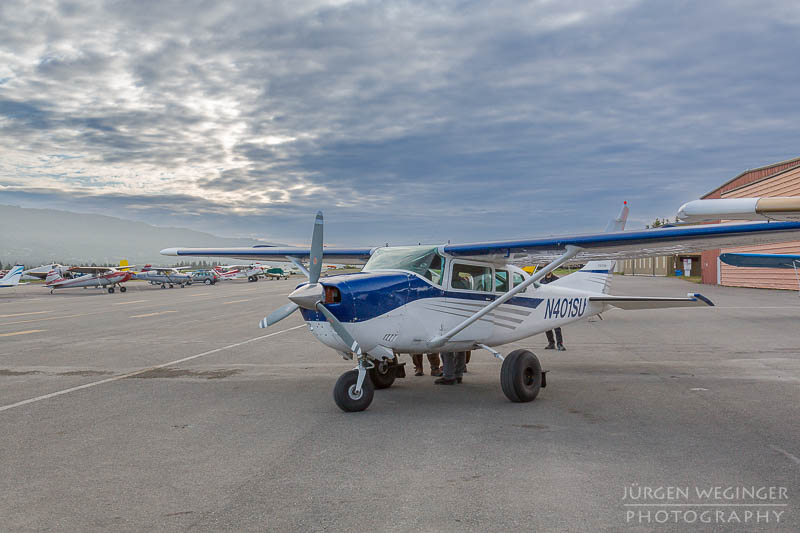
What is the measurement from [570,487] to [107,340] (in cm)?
1408

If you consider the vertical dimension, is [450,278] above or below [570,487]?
above

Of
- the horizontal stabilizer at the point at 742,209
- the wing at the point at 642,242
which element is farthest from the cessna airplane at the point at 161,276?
the horizontal stabilizer at the point at 742,209

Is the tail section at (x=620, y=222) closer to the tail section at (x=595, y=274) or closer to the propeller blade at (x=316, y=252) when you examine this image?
the tail section at (x=595, y=274)

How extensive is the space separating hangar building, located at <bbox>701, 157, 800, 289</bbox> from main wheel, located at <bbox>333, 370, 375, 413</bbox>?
94.7ft

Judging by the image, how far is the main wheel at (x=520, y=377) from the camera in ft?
25.2

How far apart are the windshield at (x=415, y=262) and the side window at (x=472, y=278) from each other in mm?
275

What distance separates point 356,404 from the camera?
7262 mm

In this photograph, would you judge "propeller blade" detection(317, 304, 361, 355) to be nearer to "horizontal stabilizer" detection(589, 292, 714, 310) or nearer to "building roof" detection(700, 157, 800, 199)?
"horizontal stabilizer" detection(589, 292, 714, 310)

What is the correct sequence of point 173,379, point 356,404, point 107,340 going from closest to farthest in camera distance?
point 356,404 < point 173,379 < point 107,340

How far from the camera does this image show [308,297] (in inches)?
→ 267

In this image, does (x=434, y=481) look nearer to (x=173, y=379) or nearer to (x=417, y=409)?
(x=417, y=409)

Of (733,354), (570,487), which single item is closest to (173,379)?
(570,487)

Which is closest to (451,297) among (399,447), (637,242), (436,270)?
(436,270)

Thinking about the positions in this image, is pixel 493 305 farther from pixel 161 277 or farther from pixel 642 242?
pixel 161 277
